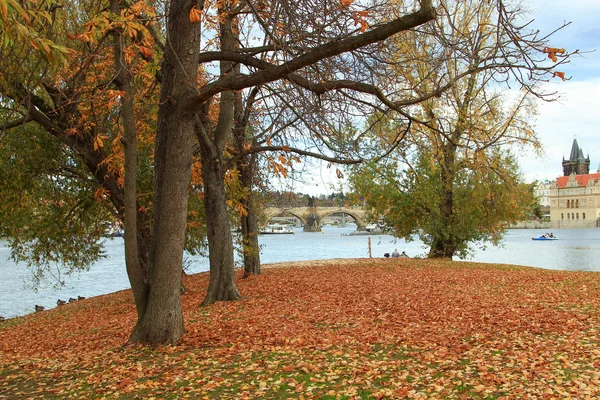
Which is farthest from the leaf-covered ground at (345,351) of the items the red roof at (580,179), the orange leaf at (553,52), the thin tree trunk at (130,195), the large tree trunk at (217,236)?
the red roof at (580,179)

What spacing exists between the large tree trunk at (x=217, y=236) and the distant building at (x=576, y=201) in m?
118

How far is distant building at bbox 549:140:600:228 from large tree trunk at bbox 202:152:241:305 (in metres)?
118

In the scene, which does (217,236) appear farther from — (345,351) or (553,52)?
(553,52)

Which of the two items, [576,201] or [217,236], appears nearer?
[217,236]

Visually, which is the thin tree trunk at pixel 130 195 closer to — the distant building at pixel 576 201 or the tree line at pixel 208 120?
the tree line at pixel 208 120

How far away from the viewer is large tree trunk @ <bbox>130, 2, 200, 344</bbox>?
22.2 feet

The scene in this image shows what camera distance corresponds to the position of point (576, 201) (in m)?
115

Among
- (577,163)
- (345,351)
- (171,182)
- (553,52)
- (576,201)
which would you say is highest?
(577,163)

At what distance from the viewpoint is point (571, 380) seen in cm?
470

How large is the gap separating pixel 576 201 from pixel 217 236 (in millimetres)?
121920

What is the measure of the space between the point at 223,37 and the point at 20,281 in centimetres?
2523

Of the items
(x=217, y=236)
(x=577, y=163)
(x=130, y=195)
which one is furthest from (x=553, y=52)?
(x=577, y=163)

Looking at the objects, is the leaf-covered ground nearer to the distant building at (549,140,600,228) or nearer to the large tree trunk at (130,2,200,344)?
the large tree trunk at (130,2,200,344)

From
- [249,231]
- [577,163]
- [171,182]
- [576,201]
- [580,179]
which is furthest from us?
[577,163]
